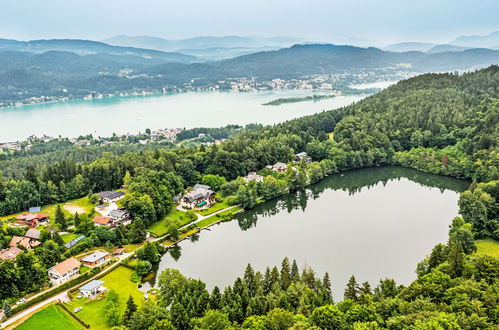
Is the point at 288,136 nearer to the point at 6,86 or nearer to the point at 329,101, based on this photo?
the point at 329,101

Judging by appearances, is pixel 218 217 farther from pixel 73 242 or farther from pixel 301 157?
pixel 301 157

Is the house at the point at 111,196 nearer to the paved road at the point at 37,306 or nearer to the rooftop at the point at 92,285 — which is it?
the paved road at the point at 37,306

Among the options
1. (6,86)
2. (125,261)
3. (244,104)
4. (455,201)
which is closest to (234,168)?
(125,261)

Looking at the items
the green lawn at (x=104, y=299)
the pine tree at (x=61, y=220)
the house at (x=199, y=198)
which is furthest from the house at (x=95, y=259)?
the house at (x=199, y=198)

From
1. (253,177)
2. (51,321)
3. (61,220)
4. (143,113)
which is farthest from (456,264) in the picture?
(143,113)

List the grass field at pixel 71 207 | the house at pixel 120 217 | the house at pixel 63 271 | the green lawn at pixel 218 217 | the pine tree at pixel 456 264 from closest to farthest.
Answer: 1. the pine tree at pixel 456 264
2. the house at pixel 63 271
3. the house at pixel 120 217
4. the grass field at pixel 71 207
5. the green lawn at pixel 218 217
